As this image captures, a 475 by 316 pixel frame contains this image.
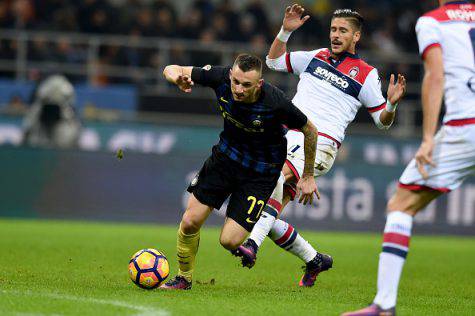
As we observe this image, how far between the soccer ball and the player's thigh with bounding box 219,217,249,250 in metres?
0.60

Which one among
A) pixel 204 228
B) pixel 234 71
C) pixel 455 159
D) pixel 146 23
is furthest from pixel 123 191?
pixel 455 159

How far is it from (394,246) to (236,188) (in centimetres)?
231

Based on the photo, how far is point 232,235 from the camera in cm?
797

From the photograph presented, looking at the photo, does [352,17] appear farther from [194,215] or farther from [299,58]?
[194,215]

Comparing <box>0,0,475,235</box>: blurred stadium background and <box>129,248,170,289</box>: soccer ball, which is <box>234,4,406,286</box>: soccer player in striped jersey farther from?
<box>0,0,475,235</box>: blurred stadium background

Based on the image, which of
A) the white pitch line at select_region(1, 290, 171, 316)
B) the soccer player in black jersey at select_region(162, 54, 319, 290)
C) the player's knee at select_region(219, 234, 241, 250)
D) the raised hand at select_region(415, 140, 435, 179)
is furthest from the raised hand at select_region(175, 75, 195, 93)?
the raised hand at select_region(415, 140, 435, 179)

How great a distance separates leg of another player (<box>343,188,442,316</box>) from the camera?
6.23 m

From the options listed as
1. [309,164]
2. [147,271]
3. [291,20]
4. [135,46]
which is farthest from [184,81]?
[135,46]

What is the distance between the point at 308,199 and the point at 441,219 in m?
9.80

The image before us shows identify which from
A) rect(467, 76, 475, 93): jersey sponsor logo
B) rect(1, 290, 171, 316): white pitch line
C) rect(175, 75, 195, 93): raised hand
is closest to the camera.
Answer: rect(467, 76, 475, 93): jersey sponsor logo

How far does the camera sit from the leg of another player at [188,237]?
8.12 metres

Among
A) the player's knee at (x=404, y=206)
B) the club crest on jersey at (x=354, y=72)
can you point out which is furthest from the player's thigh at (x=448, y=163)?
the club crest on jersey at (x=354, y=72)

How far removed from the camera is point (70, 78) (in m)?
19.1

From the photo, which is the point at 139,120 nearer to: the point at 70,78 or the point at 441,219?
the point at 70,78
